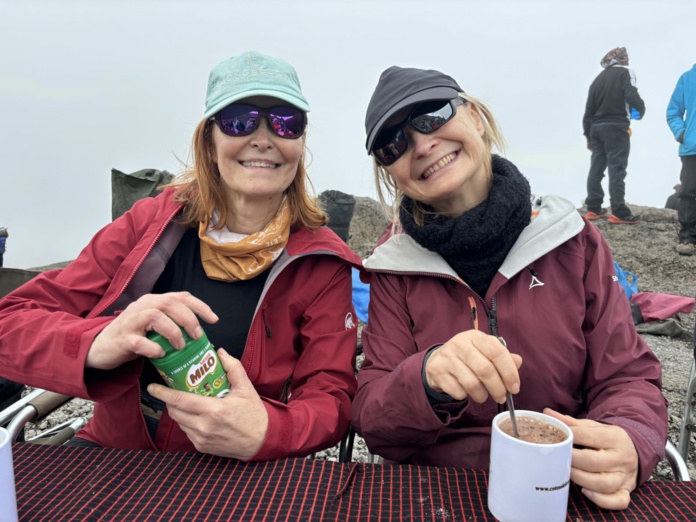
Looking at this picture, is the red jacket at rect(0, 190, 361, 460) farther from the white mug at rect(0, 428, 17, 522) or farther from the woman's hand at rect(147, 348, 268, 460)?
the white mug at rect(0, 428, 17, 522)

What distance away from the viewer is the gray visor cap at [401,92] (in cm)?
157

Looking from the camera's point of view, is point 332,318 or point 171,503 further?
point 332,318

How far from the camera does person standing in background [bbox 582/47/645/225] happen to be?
24.4 ft

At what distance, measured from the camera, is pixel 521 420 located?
1.03 meters

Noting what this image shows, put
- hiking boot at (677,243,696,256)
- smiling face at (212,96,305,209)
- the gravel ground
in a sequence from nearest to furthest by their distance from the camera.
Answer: smiling face at (212,96,305,209)
the gravel ground
hiking boot at (677,243,696,256)

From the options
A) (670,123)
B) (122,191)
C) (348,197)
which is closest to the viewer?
(122,191)

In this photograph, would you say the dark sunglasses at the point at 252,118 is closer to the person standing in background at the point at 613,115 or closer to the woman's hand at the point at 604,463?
the woman's hand at the point at 604,463

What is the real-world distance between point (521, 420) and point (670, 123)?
22.7ft

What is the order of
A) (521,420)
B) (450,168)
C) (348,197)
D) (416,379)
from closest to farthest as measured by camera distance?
(521,420) → (416,379) → (450,168) → (348,197)

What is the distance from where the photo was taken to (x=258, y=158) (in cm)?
172

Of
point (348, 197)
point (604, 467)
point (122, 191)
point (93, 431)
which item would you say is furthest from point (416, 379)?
point (348, 197)

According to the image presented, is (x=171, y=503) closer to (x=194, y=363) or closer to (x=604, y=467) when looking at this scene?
(x=194, y=363)

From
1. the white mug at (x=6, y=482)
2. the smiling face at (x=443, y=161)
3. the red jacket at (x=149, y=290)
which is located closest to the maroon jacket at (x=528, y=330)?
the red jacket at (x=149, y=290)

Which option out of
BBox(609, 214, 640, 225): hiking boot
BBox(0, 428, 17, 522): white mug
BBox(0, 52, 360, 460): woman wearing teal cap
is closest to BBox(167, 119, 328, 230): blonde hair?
BBox(0, 52, 360, 460): woman wearing teal cap
